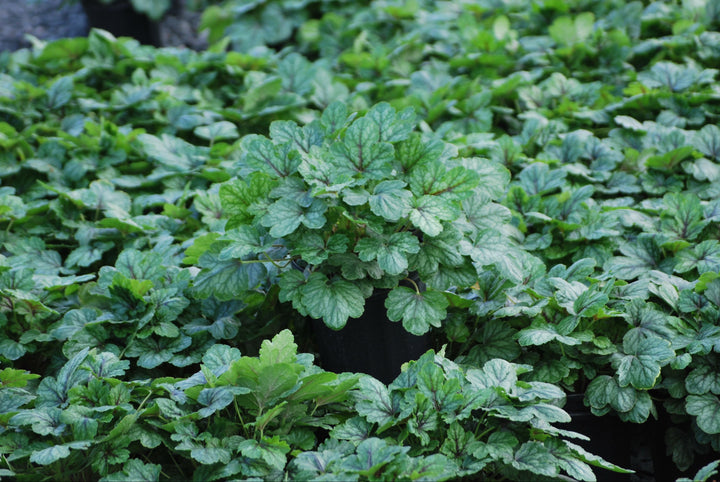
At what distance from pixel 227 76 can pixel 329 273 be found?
2.18 metres

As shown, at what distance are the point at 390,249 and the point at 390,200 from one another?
116 millimetres

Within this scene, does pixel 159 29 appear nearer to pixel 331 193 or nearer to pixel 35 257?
pixel 35 257

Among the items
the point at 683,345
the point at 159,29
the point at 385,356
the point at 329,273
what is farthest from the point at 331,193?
the point at 159,29

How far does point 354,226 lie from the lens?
1.86 metres

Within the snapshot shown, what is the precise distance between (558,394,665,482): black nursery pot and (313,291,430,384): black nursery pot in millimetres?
463

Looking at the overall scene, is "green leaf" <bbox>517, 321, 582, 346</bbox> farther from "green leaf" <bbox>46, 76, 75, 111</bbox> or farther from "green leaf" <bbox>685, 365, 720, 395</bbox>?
"green leaf" <bbox>46, 76, 75, 111</bbox>

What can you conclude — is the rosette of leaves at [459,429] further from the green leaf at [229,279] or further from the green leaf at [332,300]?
the green leaf at [229,279]

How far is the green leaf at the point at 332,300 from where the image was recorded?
175 centimetres

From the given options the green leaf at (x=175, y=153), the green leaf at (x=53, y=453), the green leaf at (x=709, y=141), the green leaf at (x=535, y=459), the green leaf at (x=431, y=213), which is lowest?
the green leaf at (x=709, y=141)

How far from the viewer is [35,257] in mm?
2445

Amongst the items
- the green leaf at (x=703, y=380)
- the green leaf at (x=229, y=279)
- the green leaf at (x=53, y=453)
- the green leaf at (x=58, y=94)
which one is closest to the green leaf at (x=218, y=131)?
the green leaf at (x=58, y=94)

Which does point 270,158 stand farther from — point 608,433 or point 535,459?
point 608,433

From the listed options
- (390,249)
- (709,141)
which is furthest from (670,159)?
(390,249)

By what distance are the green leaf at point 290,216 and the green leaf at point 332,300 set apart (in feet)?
0.48
